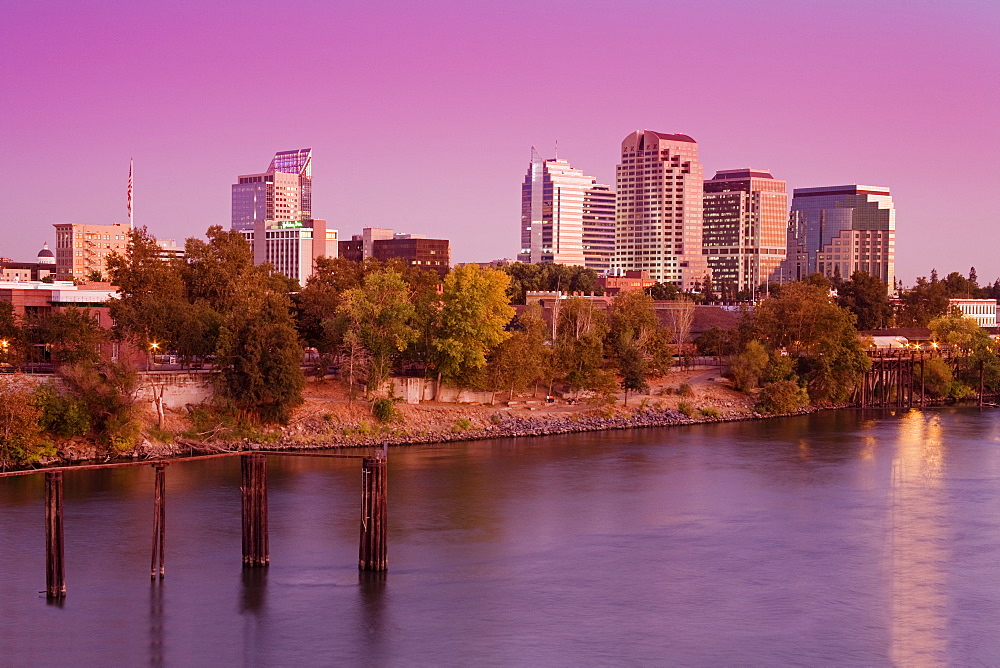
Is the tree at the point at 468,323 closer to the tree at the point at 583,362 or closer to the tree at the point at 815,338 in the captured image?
the tree at the point at 583,362

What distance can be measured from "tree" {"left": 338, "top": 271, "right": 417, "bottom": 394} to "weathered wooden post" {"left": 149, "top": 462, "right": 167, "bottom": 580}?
97.2 feet

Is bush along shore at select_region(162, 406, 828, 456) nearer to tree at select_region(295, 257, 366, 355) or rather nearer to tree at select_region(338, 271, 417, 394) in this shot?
tree at select_region(338, 271, 417, 394)

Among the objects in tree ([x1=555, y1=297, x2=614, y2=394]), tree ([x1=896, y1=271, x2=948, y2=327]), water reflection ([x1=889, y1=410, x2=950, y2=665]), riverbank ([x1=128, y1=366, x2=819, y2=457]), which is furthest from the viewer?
tree ([x1=896, y1=271, x2=948, y2=327])

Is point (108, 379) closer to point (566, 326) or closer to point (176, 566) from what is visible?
point (176, 566)

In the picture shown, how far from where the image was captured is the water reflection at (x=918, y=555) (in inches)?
1107

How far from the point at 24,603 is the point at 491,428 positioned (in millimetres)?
34354

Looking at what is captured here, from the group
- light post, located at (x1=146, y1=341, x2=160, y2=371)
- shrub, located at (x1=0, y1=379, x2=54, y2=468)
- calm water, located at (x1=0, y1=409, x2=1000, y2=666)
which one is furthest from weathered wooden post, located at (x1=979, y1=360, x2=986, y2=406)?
shrub, located at (x1=0, y1=379, x2=54, y2=468)

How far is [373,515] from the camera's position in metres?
31.3

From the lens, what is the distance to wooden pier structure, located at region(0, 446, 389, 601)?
1122 inches

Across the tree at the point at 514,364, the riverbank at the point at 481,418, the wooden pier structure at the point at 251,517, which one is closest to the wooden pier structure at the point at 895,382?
the riverbank at the point at 481,418

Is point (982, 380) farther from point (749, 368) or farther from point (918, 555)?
point (918, 555)

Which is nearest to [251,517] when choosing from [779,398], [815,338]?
[779,398]

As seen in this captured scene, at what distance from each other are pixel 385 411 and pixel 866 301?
3026 inches

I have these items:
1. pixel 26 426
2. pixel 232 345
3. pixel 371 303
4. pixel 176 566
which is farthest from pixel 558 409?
pixel 176 566
